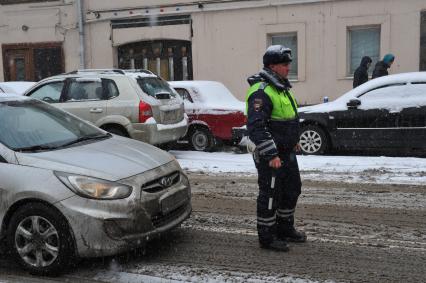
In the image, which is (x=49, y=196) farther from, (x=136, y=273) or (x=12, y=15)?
(x=12, y=15)

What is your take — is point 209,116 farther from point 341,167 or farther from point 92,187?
point 92,187

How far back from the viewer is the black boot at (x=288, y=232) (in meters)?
5.22

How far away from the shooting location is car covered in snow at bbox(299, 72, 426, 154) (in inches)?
390

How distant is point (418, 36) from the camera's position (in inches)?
581

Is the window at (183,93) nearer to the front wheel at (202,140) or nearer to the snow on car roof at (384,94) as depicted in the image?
the front wheel at (202,140)

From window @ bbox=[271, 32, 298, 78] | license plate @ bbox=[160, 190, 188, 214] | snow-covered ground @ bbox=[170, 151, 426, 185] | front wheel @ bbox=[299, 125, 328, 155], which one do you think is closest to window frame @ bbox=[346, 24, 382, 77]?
window @ bbox=[271, 32, 298, 78]

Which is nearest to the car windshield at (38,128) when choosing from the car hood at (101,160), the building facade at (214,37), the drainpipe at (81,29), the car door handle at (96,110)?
the car hood at (101,160)

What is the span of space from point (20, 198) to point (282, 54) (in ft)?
8.30

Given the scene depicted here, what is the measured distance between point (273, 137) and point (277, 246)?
999mm

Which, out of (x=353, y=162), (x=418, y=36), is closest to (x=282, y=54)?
(x=353, y=162)

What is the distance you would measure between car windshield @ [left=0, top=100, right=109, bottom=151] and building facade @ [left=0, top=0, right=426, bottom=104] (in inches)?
440

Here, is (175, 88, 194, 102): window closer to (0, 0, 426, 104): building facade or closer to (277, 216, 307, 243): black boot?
(0, 0, 426, 104): building facade

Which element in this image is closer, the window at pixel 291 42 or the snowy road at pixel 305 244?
the snowy road at pixel 305 244

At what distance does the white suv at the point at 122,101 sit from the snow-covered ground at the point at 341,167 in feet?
2.72
